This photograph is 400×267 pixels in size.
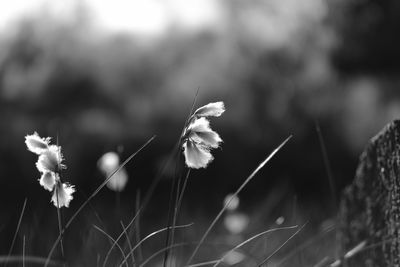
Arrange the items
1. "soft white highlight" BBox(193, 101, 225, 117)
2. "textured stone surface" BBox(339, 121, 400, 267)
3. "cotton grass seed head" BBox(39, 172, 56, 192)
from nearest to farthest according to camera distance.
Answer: "soft white highlight" BBox(193, 101, 225, 117) < "cotton grass seed head" BBox(39, 172, 56, 192) < "textured stone surface" BBox(339, 121, 400, 267)

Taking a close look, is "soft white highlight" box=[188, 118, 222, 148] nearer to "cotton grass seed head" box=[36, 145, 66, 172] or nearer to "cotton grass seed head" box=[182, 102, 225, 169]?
"cotton grass seed head" box=[182, 102, 225, 169]

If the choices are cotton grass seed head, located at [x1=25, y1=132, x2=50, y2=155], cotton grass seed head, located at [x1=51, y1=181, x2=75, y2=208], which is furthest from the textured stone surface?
cotton grass seed head, located at [x1=25, y1=132, x2=50, y2=155]

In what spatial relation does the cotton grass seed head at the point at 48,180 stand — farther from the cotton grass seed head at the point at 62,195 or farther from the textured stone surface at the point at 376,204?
the textured stone surface at the point at 376,204

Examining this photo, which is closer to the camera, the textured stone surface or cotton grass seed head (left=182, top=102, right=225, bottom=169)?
cotton grass seed head (left=182, top=102, right=225, bottom=169)

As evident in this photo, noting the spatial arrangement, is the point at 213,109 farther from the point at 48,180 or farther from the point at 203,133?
the point at 48,180

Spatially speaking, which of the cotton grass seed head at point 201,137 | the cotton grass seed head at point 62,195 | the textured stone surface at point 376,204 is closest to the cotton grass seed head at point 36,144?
the cotton grass seed head at point 62,195

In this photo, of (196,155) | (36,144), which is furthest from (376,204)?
(36,144)

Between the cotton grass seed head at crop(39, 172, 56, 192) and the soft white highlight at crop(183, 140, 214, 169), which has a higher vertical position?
the soft white highlight at crop(183, 140, 214, 169)

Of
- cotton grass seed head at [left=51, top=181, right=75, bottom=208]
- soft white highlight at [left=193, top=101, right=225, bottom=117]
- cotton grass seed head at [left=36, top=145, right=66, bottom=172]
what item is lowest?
cotton grass seed head at [left=51, top=181, right=75, bottom=208]
